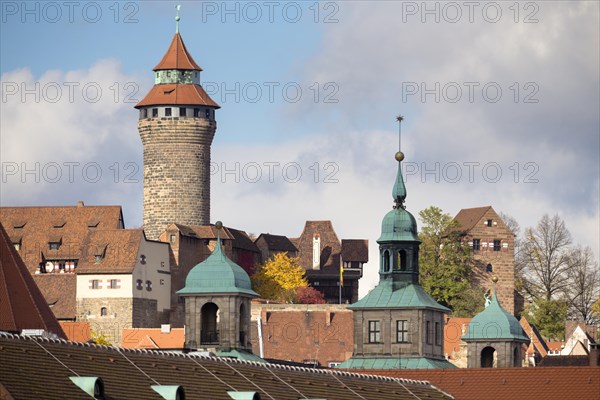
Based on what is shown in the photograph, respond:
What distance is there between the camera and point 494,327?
117 m

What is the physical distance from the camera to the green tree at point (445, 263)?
597 ft

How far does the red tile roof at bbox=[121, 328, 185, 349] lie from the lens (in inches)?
6289

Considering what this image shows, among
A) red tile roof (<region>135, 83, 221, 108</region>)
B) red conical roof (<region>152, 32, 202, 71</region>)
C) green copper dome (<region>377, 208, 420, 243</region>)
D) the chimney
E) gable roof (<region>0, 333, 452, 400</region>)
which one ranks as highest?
red conical roof (<region>152, 32, 202, 71</region>)

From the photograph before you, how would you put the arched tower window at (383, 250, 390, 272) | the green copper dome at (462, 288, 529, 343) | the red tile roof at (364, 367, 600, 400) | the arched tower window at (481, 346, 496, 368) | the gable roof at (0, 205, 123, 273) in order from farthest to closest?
the gable roof at (0, 205, 123, 273) → the arched tower window at (383, 250, 390, 272) → the arched tower window at (481, 346, 496, 368) → the green copper dome at (462, 288, 529, 343) → the red tile roof at (364, 367, 600, 400)

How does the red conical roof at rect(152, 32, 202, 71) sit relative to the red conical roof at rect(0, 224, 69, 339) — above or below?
above

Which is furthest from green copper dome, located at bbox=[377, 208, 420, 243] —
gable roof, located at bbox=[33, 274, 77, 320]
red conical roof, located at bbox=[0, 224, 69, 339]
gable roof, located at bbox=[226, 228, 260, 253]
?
gable roof, located at bbox=[226, 228, 260, 253]

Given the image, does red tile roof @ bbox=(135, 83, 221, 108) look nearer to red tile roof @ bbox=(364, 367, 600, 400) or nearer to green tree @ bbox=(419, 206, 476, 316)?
green tree @ bbox=(419, 206, 476, 316)

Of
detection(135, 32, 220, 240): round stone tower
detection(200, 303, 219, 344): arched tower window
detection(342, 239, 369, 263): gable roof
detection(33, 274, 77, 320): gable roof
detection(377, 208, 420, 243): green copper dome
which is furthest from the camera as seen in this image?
detection(342, 239, 369, 263): gable roof

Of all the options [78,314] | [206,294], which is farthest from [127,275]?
[206,294]

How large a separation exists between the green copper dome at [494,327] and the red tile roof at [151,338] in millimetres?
40500

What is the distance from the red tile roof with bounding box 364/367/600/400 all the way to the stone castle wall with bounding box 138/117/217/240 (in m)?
95.0

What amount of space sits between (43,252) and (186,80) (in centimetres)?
1447

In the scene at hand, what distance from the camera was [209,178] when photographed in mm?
186625

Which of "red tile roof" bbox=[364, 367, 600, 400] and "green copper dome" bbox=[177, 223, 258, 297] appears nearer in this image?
"red tile roof" bbox=[364, 367, 600, 400]
